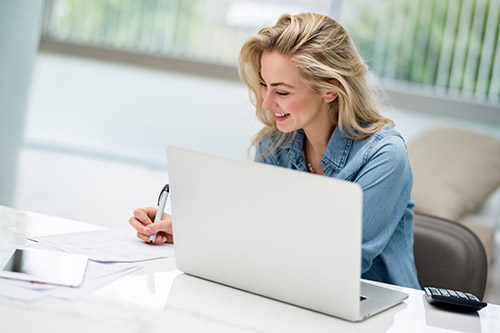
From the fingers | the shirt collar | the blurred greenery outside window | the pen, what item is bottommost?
the fingers

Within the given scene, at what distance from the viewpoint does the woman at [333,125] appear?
4.99ft

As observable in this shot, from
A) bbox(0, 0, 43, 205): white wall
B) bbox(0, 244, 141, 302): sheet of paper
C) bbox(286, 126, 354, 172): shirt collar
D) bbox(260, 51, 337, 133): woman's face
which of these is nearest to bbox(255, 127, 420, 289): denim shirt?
bbox(286, 126, 354, 172): shirt collar

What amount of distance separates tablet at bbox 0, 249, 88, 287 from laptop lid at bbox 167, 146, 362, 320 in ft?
0.61

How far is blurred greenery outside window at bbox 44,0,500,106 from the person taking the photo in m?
4.87

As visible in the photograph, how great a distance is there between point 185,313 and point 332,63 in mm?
957

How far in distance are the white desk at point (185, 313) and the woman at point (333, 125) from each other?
32 centimetres

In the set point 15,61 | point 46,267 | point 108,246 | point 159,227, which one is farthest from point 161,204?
point 15,61

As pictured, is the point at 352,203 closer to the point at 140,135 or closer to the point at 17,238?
the point at 17,238

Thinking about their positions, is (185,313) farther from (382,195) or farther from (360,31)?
(360,31)

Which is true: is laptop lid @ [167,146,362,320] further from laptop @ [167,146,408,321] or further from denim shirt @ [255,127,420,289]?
denim shirt @ [255,127,420,289]

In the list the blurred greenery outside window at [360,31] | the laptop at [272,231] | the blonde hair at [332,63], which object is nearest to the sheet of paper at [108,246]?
the laptop at [272,231]

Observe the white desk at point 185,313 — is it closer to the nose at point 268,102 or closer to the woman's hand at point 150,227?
the woman's hand at point 150,227

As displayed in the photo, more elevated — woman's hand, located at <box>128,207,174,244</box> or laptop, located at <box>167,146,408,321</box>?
laptop, located at <box>167,146,408,321</box>

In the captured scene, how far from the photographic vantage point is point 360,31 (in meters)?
5.06
